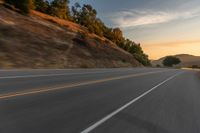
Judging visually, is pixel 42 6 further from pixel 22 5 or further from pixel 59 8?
pixel 22 5

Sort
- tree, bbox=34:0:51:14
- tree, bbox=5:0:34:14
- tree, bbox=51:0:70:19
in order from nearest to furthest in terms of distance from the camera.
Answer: tree, bbox=5:0:34:14, tree, bbox=34:0:51:14, tree, bbox=51:0:70:19

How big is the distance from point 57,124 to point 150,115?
9.78 ft

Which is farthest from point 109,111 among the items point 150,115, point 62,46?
point 62,46

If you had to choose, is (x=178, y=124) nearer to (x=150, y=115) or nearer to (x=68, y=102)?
(x=150, y=115)

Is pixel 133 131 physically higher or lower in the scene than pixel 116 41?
lower

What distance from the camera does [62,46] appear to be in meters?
58.2

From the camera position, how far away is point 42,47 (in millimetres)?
49812

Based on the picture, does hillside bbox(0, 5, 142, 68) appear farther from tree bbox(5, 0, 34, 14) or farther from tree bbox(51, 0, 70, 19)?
tree bbox(51, 0, 70, 19)

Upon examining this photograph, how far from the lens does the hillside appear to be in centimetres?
4000

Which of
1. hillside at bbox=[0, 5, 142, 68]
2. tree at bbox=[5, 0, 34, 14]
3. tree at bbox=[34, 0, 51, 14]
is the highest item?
tree at bbox=[34, 0, 51, 14]

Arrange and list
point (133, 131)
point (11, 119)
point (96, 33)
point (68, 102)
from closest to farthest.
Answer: point (133, 131), point (11, 119), point (68, 102), point (96, 33)

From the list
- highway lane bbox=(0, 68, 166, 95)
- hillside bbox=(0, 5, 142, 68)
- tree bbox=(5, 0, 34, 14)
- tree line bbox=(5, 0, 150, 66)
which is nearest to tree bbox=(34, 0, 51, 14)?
tree line bbox=(5, 0, 150, 66)

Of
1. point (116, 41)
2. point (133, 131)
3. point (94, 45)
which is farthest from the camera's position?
point (116, 41)

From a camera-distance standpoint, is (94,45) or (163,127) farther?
(94,45)
